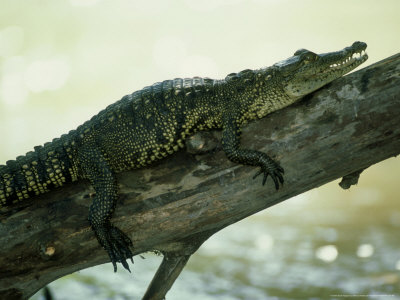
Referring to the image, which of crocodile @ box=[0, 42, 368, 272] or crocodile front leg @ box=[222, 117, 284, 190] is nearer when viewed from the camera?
crocodile front leg @ box=[222, 117, 284, 190]

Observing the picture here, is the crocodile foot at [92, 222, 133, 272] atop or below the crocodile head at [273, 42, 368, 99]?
below

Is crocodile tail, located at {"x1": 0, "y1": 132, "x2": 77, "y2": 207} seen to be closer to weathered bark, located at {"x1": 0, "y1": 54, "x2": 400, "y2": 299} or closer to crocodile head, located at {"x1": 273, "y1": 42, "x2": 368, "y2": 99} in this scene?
weathered bark, located at {"x1": 0, "y1": 54, "x2": 400, "y2": 299}

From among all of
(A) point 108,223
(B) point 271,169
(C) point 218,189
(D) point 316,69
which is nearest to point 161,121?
(C) point 218,189

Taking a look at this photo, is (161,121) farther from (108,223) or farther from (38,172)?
(38,172)

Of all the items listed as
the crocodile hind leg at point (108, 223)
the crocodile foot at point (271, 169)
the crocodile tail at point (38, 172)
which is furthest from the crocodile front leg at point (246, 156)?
the crocodile tail at point (38, 172)

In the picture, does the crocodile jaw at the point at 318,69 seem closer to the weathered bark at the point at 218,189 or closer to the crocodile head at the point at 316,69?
the crocodile head at the point at 316,69

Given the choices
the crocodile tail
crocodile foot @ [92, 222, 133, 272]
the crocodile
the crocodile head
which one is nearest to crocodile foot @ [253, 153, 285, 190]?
the crocodile

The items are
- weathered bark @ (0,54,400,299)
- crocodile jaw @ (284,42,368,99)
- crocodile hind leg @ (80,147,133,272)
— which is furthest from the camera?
crocodile jaw @ (284,42,368,99)
